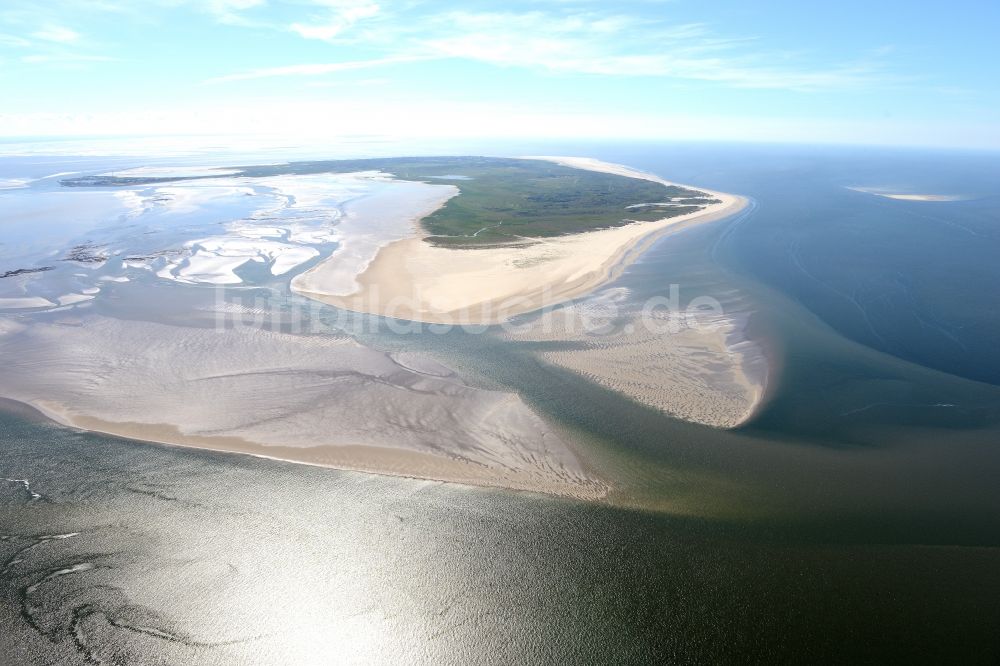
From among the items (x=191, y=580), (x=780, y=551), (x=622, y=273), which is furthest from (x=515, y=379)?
(x=622, y=273)

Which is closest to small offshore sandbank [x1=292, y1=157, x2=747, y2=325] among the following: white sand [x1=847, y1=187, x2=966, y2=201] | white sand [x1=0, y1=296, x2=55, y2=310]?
white sand [x1=0, y1=296, x2=55, y2=310]

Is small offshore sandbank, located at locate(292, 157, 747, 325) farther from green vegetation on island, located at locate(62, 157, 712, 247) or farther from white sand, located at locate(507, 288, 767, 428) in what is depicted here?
green vegetation on island, located at locate(62, 157, 712, 247)

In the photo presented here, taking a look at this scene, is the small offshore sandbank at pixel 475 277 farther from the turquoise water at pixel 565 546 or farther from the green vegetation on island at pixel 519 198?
the turquoise water at pixel 565 546

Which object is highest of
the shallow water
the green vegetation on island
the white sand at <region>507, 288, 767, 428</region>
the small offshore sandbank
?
the green vegetation on island

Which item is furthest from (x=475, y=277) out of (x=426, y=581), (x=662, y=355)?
(x=426, y=581)

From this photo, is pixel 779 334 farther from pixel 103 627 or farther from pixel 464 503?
pixel 103 627

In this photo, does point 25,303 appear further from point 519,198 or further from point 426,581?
point 519,198
